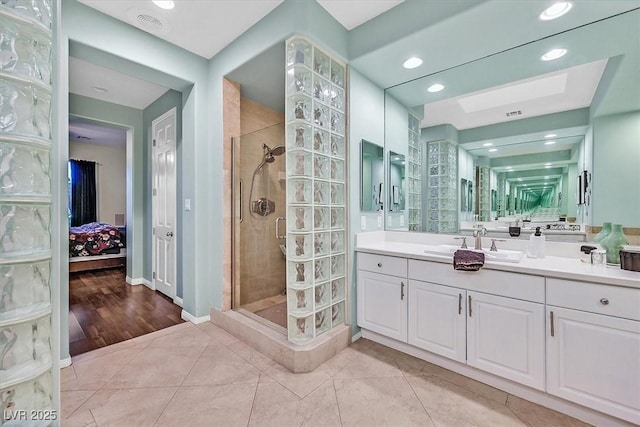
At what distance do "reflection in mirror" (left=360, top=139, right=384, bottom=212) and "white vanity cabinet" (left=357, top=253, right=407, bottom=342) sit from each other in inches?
20.5

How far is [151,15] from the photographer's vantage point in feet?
7.11

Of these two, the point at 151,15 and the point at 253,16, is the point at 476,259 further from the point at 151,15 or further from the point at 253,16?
the point at 151,15

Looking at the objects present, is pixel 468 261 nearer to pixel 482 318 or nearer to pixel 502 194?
pixel 482 318

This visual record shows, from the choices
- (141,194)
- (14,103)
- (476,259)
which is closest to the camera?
(14,103)

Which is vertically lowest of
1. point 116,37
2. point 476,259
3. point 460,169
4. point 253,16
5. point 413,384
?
point 413,384

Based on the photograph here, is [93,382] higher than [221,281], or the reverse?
[221,281]

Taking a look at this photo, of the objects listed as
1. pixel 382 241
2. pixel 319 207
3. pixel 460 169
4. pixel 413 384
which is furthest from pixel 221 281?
pixel 460 169

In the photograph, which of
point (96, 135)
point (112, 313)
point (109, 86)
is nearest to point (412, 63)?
point (109, 86)

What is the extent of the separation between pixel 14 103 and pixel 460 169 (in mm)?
2886

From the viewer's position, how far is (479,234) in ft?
7.40

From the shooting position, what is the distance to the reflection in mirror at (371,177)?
2.51 m

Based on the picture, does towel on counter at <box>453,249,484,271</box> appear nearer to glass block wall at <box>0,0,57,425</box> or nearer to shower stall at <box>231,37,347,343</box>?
shower stall at <box>231,37,347,343</box>

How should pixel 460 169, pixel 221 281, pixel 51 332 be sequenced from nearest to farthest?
pixel 51 332
pixel 460 169
pixel 221 281

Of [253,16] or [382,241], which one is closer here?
[253,16]
